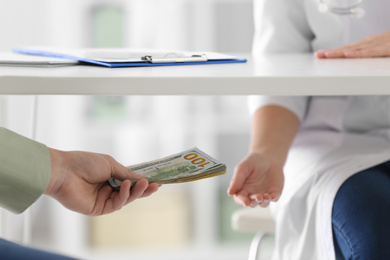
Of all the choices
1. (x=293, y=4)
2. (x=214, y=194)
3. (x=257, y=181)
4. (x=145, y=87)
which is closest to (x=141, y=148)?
(x=214, y=194)

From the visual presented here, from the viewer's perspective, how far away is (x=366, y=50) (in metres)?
1.08

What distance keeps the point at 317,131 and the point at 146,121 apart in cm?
161

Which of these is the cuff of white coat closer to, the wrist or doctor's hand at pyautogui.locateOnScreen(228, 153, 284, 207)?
doctor's hand at pyautogui.locateOnScreen(228, 153, 284, 207)

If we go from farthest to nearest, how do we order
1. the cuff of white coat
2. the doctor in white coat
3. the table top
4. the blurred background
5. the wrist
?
the blurred background < the cuff of white coat < the doctor in white coat < the wrist < the table top

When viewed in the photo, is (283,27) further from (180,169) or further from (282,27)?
(180,169)

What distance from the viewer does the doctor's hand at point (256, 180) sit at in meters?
1.03

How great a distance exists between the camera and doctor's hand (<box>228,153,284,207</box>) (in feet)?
3.39

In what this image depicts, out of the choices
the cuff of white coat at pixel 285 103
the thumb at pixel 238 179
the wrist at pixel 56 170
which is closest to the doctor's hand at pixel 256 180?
the thumb at pixel 238 179

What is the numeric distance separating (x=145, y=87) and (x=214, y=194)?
2156 millimetres

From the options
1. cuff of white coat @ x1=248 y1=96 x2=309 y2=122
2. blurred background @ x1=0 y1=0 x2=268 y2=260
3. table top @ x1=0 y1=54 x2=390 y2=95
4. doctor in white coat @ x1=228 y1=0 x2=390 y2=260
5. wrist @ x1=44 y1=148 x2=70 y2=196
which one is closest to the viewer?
table top @ x1=0 y1=54 x2=390 y2=95

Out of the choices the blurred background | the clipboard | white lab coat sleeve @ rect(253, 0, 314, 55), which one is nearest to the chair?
white lab coat sleeve @ rect(253, 0, 314, 55)

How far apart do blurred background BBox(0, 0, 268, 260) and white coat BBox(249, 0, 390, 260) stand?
1394mm

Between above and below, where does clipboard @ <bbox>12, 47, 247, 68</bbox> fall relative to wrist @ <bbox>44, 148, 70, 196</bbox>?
above

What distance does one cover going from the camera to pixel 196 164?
3.18ft
